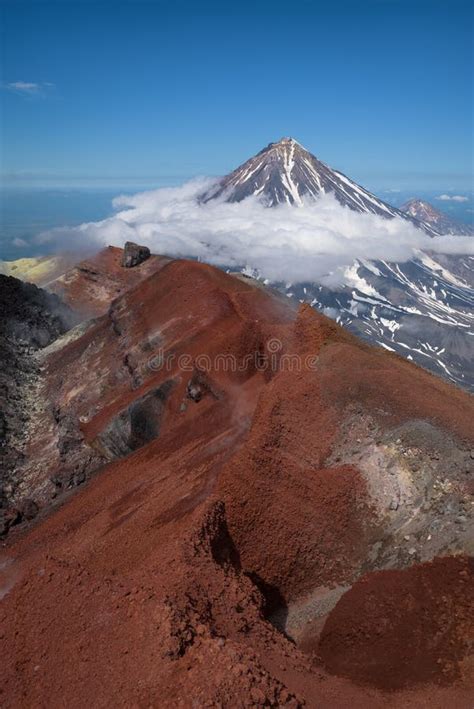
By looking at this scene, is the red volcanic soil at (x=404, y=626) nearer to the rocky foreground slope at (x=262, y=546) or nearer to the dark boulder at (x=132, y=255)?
the rocky foreground slope at (x=262, y=546)

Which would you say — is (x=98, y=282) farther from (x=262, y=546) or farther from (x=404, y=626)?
(x=404, y=626)

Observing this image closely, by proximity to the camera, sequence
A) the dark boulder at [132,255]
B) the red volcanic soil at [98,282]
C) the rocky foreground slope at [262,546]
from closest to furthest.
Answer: the rocky foreground slope at [262,546]
the red volcanic soil at [98,282]
the dark boulder at [132,255]

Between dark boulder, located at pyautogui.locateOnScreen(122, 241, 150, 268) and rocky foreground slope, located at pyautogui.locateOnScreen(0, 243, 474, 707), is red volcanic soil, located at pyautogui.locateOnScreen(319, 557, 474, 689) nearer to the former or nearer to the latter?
rocky foreground slope, located at pyautogui.locateOnScreen(0, 243, 474, 707)

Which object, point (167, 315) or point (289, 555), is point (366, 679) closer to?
point (289, 555)

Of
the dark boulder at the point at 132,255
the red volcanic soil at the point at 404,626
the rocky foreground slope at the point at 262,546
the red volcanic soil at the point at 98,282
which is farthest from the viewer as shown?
the dark boulder at the point at 132,255

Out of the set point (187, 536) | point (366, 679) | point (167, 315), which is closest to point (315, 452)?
point (187, 536)

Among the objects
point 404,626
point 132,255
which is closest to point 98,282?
point 132,255

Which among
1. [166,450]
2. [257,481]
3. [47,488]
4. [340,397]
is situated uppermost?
[340,397]

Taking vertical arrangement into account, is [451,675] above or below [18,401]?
above

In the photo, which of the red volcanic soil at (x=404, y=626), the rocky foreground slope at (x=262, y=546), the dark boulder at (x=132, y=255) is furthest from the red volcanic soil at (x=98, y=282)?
the red volcanic soil at (x=404, y=626)
